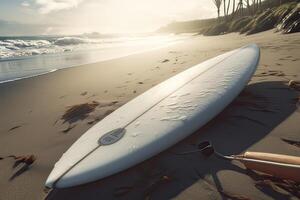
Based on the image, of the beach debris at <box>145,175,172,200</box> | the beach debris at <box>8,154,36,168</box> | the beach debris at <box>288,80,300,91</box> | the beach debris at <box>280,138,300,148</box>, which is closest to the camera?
the beach debris at <box>145,175,172,200</box>

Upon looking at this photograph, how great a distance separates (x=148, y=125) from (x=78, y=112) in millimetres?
1479

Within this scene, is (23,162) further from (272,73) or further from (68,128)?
(272,73)

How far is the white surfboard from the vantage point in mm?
1649

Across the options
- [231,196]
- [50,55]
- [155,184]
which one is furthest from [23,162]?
[50,55]

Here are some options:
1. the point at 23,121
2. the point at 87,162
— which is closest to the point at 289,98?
the point at 87,162

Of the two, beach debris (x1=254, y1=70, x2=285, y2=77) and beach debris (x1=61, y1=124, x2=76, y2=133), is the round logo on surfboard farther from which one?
beach debris (x1=254, y1=70, x2=285, y2=77)

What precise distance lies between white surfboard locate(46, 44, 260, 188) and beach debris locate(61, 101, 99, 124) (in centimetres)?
78

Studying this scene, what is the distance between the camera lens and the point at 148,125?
6.65ft

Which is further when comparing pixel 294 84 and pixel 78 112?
pixel 78 112

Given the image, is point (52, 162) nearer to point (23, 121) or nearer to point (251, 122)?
point (23, 121)

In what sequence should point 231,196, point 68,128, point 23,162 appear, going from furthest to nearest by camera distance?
point 68,128 → point 23,162 → point 231,196

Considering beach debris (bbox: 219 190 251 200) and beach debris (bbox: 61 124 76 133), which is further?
beach debris (bbox: 61 124 76 133)

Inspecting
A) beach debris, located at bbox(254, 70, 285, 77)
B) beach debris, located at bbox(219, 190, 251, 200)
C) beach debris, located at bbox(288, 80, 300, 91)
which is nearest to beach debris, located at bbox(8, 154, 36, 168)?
beach debris, located at bbox(219, 190, 251, 200)

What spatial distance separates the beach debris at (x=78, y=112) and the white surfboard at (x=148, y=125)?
0.78 m
